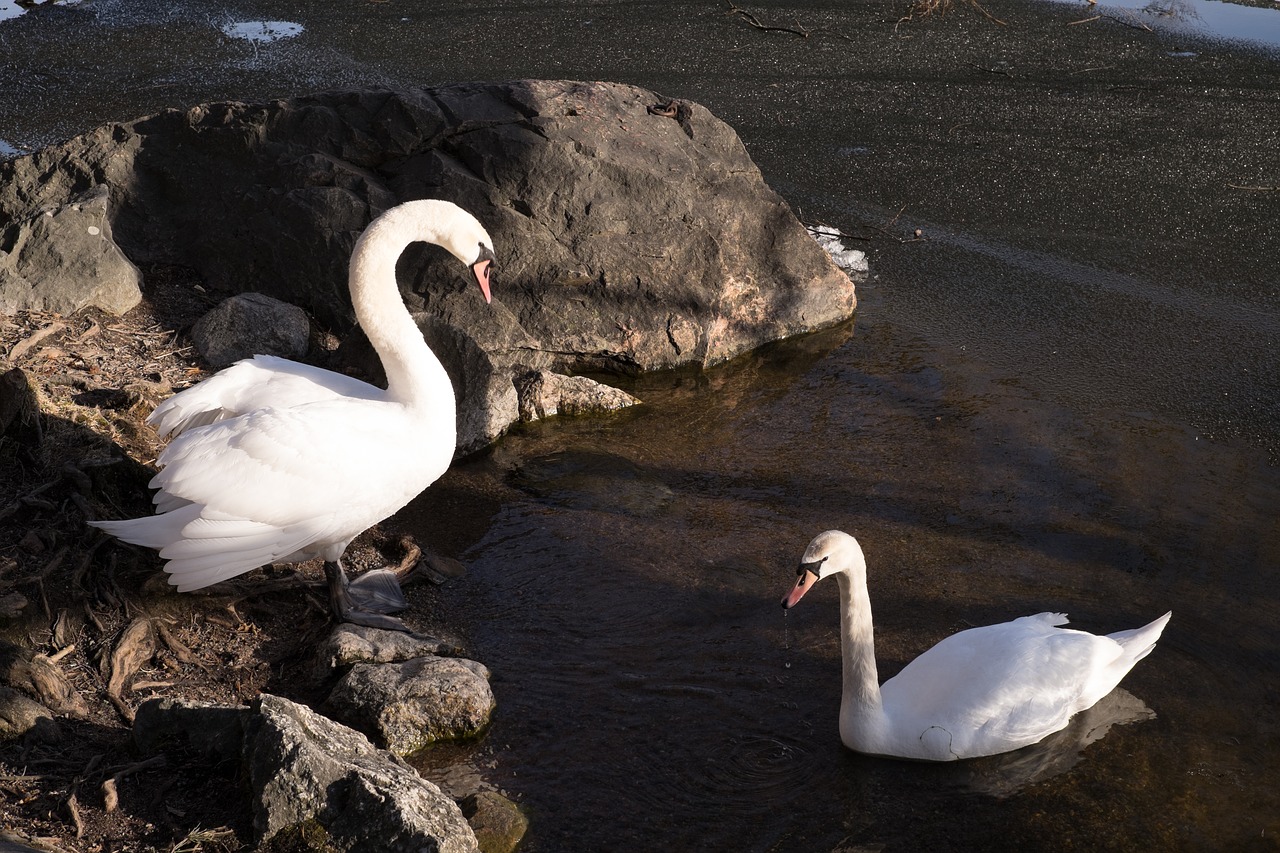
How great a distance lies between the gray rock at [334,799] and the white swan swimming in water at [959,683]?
1.29 metres

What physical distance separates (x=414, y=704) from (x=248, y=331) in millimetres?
2779

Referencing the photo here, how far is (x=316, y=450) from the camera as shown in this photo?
3.90m

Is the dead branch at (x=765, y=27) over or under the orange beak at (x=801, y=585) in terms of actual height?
over

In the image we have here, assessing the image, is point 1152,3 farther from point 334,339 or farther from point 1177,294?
point 334,339

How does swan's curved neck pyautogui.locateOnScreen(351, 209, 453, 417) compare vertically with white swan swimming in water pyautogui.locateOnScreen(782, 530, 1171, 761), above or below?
above

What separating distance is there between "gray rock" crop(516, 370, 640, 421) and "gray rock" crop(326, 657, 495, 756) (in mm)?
2137

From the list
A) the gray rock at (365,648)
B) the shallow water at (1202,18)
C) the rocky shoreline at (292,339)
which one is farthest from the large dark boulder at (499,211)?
the shallow water at (1202,18)

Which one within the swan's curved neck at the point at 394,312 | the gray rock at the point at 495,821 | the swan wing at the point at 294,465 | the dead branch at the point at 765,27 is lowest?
the gray rock at the point at 495,821

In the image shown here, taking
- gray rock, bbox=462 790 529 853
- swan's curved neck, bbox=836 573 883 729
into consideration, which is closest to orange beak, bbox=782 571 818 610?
swan's curved neck, bbox=836 573 883 729

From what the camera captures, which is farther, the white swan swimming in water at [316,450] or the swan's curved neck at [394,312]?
the swan's curved neck at [394,312]

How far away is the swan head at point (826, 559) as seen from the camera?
12.2 ft

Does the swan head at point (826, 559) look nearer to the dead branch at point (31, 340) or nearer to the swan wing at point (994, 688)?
the swan wing at point (994, 688)

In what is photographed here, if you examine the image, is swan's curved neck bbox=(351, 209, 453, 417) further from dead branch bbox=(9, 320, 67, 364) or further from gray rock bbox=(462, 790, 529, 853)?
dead branch bbox=(9, 320, 67, 364)

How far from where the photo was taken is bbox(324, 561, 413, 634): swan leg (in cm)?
428
